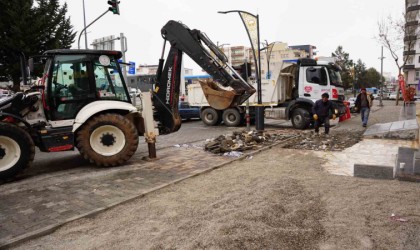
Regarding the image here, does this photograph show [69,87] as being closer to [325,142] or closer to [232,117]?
[325,142]

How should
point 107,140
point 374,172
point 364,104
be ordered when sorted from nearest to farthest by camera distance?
point 374,172 → point 107,140 → point 364,104

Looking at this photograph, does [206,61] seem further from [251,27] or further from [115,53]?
[251,27]

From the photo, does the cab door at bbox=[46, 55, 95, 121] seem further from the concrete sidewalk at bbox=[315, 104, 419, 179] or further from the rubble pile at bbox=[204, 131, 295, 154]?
the concrete sidewalk at bbox=[315, 104, 419, 179]

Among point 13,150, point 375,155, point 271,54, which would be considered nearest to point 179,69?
point 13,150

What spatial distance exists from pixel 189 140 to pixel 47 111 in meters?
5.39

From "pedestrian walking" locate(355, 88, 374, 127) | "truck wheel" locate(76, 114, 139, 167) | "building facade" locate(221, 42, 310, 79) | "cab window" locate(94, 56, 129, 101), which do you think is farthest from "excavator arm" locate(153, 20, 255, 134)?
"pedestrian walking" locate(355, 88, 374, 127)

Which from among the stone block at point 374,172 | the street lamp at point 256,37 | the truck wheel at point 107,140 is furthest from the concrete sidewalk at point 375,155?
the truck wheel at point 107,140

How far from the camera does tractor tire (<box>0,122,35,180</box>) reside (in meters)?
6.38

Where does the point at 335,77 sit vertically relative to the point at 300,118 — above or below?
above

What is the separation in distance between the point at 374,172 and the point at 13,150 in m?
6.91

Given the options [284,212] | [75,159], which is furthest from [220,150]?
[284,212]

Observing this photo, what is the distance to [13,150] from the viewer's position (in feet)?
21.4

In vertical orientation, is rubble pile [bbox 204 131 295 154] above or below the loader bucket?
below

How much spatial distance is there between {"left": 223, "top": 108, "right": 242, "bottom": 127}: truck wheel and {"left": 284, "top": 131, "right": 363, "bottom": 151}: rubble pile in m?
4.63
